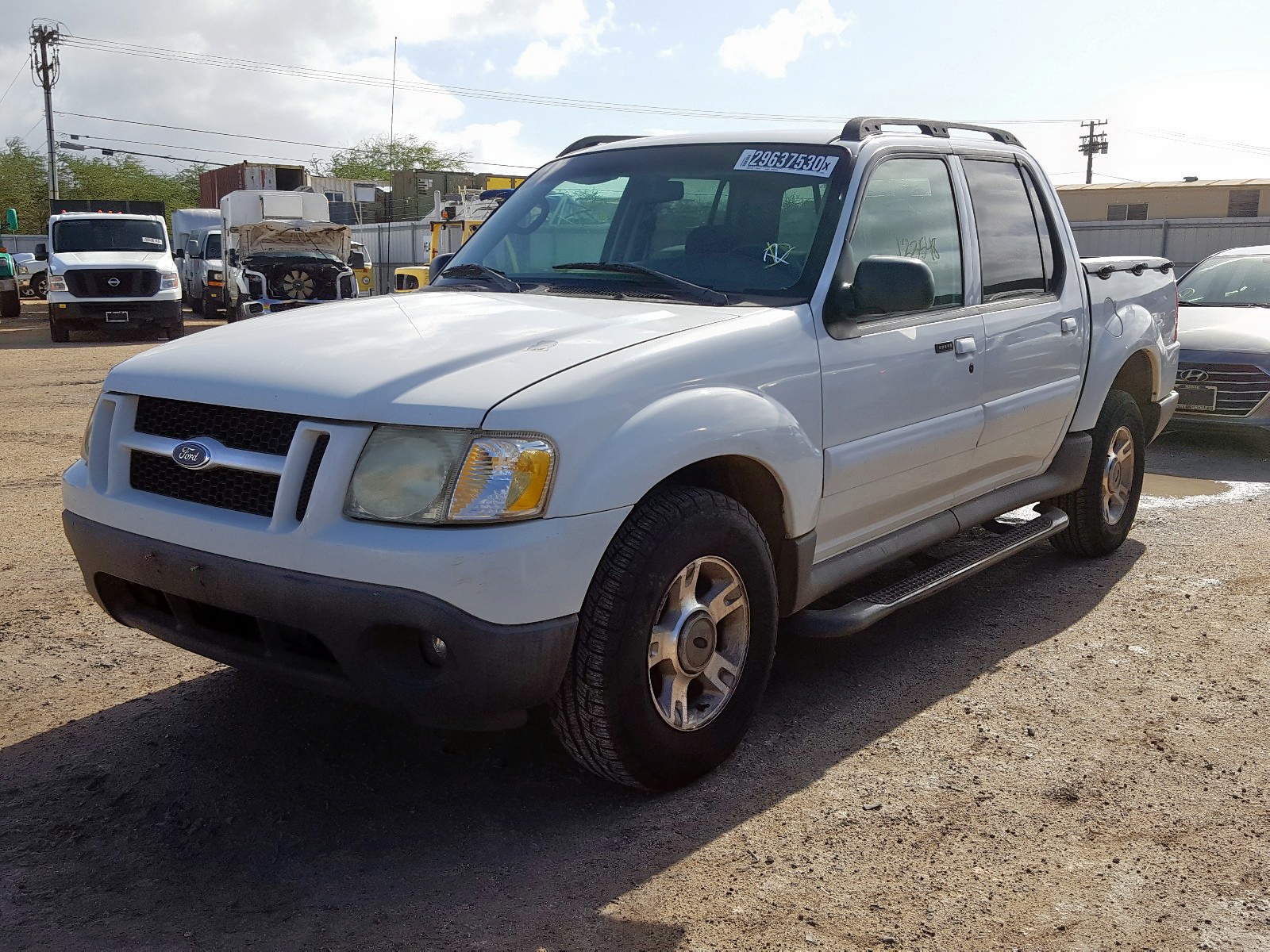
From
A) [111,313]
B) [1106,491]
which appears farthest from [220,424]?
[111,313]

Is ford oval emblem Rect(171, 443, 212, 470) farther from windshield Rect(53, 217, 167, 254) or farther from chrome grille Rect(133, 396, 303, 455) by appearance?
windshield Rect(53, 217, 167, 254)

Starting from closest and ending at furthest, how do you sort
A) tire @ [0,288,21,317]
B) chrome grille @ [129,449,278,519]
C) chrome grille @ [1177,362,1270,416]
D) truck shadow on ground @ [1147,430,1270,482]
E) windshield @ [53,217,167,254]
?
1. chrome grille @ [129,449,278,519]
2. truck shadow on ground @ [1147,430,1270,482]
3. chrome grille @ [1177,362,1270,416]
4. windshield @ [53,217,167,254]
5. tire @ [0,288,21,317]

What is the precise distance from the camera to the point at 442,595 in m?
2.70

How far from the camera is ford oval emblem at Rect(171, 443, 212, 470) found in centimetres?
300

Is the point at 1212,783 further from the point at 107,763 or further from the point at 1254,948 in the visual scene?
the point at 107,763

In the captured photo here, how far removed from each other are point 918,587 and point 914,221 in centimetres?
130

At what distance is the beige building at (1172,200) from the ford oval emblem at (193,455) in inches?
1670

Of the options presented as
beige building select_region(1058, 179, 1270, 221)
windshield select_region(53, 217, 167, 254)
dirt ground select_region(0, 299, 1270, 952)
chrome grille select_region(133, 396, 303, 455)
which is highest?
beige building select_region(1058, 179, 1270, 221)

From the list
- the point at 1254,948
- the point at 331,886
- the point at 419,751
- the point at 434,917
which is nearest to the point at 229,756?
the point at 419,751

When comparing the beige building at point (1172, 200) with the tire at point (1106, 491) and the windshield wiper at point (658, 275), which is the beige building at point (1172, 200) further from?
the windshield wiper at point (658, 275)

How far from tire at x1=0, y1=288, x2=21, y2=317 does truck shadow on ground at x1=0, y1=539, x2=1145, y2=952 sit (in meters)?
25.9

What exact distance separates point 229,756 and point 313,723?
30cm

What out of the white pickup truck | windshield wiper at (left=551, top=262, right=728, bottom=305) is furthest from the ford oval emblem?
windshield wiper at (left=551, top=262, right=728, bottom=305)

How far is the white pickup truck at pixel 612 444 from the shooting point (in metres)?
2.78
